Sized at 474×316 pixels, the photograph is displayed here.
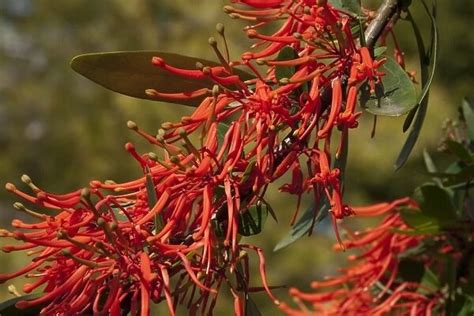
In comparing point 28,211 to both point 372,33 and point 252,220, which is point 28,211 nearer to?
point 252,220

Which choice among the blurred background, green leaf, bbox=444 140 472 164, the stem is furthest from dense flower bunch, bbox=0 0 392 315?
the blurred background

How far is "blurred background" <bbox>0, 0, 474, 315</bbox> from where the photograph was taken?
4.26 m

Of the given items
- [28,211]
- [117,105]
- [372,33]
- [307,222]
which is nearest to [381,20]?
[372,33]

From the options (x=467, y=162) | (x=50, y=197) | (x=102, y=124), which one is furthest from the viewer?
(x=102, y=124)

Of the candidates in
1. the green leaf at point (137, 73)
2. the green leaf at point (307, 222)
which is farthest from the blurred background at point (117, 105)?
the green leaf at point (137, 73)

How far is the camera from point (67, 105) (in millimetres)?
4758

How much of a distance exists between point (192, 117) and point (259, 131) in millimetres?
39

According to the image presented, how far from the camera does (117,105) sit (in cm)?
436

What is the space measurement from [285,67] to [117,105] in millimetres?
3873

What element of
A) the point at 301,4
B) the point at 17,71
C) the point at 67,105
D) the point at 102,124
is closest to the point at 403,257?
the point at 301,4

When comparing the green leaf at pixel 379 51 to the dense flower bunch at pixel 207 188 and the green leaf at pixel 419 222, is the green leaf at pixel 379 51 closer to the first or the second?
the dense flower bunch at pixel 207 188

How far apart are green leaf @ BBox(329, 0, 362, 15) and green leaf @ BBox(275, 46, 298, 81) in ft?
0.20

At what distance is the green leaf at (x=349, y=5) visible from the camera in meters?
0.58

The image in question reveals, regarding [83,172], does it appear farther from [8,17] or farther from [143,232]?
[143,232]
